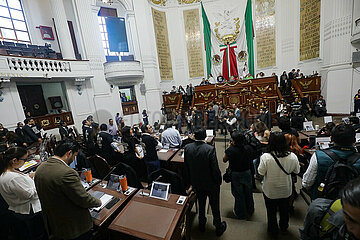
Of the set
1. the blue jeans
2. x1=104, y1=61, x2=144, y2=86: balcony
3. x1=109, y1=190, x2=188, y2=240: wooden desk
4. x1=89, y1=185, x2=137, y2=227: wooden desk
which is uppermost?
x1=104, y1=61, x2=144, y2=86: balcony

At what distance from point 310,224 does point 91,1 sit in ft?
42.7

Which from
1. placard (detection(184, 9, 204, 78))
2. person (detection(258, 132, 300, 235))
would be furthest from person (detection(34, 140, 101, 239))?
placard (detection(184, 9, 204, 78))

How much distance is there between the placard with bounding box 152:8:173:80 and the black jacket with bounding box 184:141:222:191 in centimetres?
1112

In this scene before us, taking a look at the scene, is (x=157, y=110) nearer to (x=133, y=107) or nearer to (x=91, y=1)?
(x=133, y=107)

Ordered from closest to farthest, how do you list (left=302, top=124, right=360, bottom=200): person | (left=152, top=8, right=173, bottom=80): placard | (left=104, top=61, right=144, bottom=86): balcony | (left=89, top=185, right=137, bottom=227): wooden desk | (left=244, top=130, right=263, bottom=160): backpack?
A: (left=302, top=124, right=360, bottom=200): person, (left=89, top=185, right=137, bottom=227): wooden desk, (left=244, top=130, right=263, bottom=160): backpack, (left=104, top=61, right=144, bottom=86): balcony, (left=152, top=8, right=173, bottom=80): placard

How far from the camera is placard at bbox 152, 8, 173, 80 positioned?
38.7 feet

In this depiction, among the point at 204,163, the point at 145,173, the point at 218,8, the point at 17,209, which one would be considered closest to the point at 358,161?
the point at 204,163

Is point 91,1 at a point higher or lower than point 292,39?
higher

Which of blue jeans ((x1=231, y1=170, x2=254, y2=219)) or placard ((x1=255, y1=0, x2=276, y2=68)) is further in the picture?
placard ((x1=255, y1=0, x2=276, y2=68))

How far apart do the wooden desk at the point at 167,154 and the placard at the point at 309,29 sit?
11.2 meters

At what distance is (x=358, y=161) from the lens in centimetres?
152

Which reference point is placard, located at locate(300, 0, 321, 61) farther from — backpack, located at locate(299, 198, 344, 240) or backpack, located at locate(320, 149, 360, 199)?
backpack, located at locate(299, 198, 344, 240)

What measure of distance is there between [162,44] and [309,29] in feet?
31.4

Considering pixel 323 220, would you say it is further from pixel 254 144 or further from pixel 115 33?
pixel 115 33
